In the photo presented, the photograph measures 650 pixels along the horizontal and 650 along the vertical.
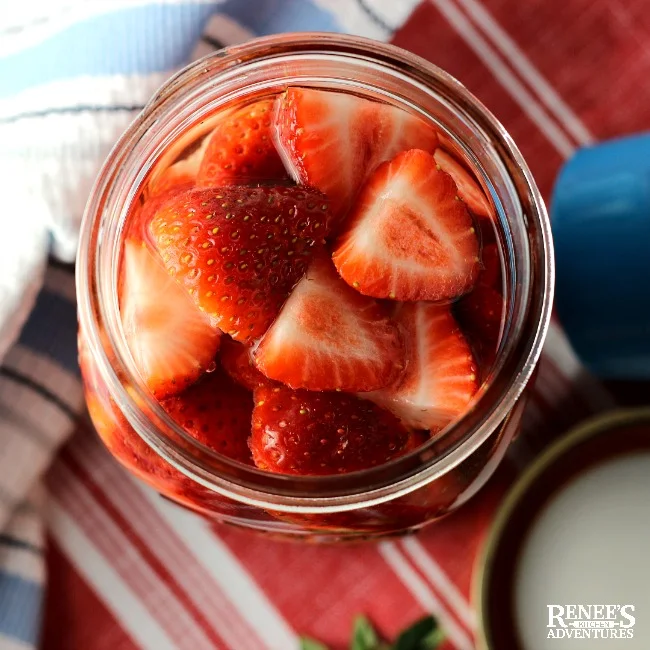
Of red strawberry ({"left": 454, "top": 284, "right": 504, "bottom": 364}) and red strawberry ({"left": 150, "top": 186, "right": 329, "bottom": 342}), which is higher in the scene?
red strawberry ({"left": 150, "top": 186, "right": 329, "bottom": 342})

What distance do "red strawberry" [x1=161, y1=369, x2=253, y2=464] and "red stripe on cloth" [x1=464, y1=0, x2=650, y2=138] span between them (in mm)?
461

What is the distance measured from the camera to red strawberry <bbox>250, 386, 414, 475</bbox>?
0.45 meters

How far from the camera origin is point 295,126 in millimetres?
484

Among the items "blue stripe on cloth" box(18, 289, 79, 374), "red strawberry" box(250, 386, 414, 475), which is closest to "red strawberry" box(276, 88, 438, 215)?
"red strawberry" box(250, 386, 414, 475)

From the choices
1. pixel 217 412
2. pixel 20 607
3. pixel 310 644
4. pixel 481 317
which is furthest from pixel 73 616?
pixel 481 317

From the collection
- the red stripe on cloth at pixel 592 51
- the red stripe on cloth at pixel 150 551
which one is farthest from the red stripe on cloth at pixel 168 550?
the red stripe on cloth at pixel 592 51

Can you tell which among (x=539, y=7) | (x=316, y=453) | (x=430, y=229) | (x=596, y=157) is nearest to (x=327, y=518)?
(x=316, y=453)

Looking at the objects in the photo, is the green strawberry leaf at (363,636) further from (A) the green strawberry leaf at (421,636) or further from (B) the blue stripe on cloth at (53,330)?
(B) the blue stripe on cloth at (53,330)

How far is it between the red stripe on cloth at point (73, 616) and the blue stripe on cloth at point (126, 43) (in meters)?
0.42

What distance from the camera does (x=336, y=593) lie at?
2.46 feet

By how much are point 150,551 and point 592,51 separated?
1.96 feet

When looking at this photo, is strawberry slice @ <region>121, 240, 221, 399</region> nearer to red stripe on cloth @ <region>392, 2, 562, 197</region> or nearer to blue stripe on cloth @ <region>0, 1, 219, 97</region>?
blue stripe on cloth @ <region>0, 1, 219, 97</region>

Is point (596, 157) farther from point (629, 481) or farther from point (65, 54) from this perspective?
point (65, 54)

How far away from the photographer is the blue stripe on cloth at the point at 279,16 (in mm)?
732
